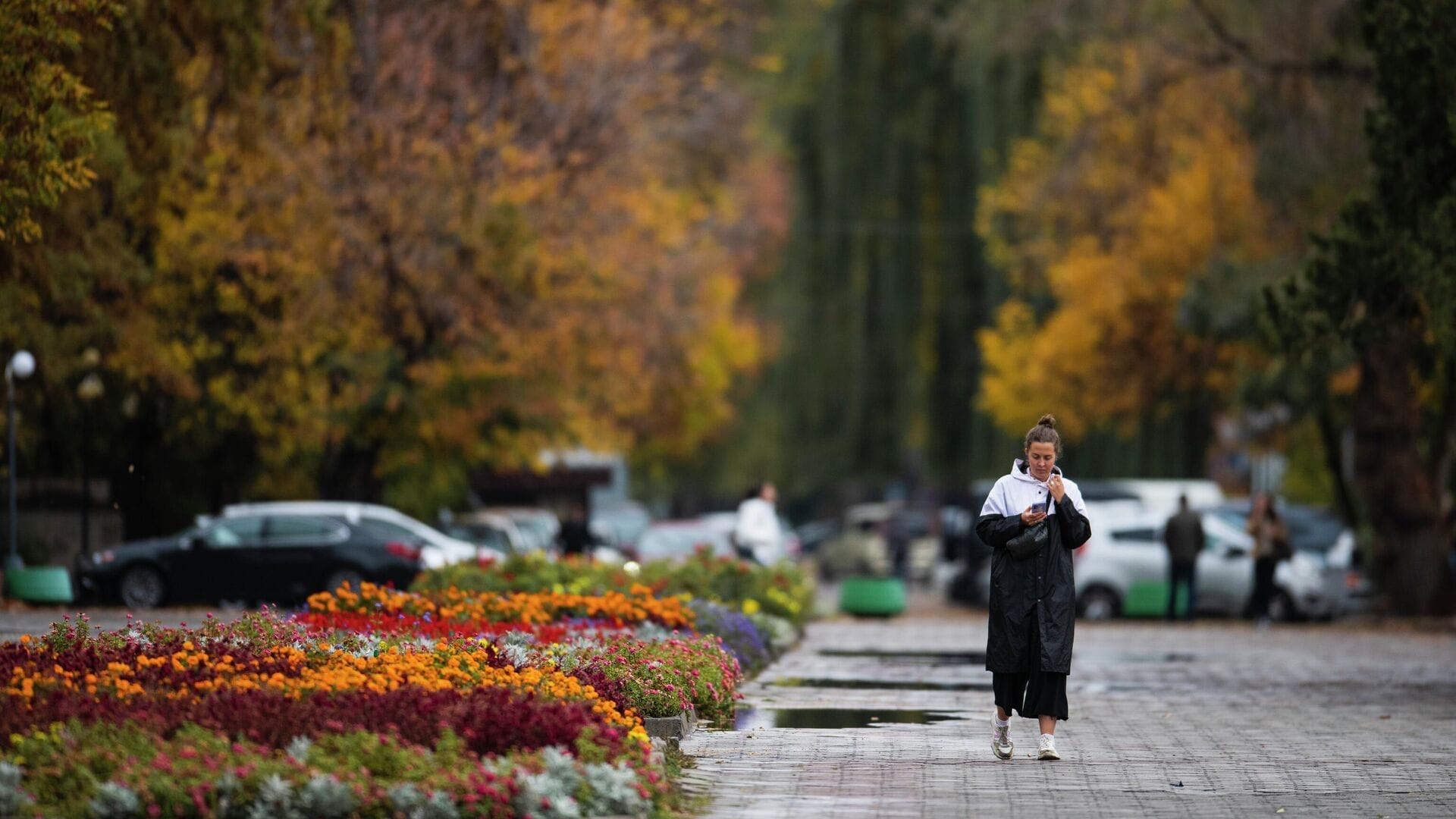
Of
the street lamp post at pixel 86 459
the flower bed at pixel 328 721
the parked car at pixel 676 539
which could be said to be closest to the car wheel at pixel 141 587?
the street lamp post at pixel 86 459

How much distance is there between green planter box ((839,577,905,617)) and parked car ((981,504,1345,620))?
103 inches

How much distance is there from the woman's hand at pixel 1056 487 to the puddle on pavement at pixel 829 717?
2.64m

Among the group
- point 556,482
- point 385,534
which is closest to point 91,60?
point 385,534

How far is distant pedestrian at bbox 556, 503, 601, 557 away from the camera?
119 ft

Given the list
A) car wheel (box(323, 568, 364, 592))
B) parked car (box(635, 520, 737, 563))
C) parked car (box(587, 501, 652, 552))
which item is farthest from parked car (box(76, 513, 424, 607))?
parked car (box(587, 501, 652, 552))

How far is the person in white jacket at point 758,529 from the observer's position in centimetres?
2870

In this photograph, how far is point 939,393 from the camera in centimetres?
4706

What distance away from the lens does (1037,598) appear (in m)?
12.3

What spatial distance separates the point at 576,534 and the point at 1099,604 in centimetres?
832

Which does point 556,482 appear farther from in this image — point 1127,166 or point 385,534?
point 385,534

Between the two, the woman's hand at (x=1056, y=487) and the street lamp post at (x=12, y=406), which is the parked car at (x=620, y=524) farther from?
the woman's hand at (x=1056, y=487)

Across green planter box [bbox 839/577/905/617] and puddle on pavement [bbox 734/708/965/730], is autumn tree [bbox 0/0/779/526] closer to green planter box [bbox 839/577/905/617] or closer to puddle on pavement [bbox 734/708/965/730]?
green planter box [bbox 839/577/905/617]

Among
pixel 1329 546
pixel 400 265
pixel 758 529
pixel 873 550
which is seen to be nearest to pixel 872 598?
pixel 758 529

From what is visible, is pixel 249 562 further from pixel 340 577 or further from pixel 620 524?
pixel 620 524
